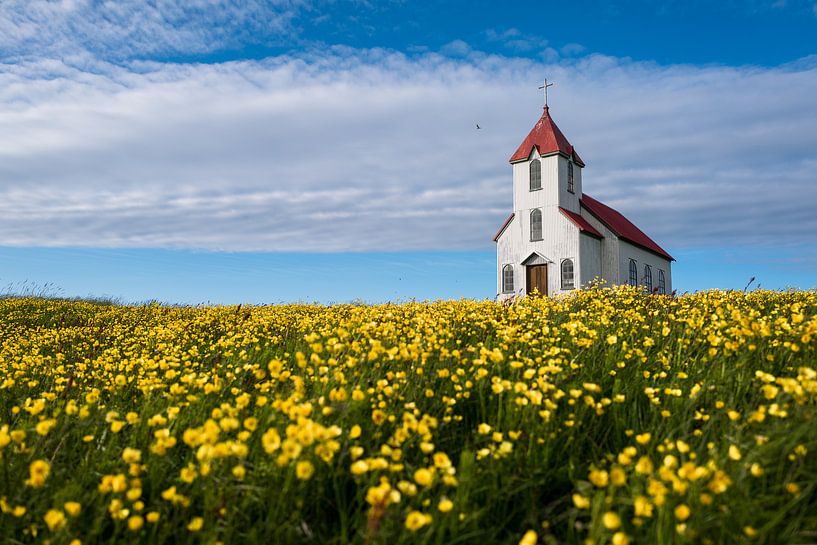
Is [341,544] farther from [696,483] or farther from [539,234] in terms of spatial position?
[539,234]

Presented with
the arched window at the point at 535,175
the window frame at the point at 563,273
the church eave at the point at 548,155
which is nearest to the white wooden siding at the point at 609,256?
the window frame at the point at 563,273

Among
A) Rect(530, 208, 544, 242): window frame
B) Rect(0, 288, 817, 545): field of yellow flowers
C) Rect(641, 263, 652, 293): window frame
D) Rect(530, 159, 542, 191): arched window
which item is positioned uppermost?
Rect(530, 159, 542, 191): arched window

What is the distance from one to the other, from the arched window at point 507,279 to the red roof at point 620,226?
5860mm

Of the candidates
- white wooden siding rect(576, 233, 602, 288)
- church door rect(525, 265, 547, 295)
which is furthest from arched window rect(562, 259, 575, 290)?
church door rect(525, 265, 547, 295)

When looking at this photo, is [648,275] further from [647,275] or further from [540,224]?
[540,224]

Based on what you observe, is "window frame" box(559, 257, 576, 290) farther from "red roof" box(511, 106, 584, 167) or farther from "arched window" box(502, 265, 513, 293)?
"red roof" box(511, 106, 584, 167)

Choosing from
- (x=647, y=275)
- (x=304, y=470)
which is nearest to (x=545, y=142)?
(x=647, y=275)

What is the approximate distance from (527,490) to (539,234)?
90.7 ft

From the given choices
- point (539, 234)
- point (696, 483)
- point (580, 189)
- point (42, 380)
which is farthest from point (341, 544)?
point (580, 189)

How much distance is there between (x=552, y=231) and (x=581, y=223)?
1603 mm

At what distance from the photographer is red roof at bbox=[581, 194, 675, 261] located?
31672mm

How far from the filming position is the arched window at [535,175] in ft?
99.9

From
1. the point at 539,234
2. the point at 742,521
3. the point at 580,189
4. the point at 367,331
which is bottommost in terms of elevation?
the point at 742,521

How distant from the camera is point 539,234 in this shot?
30.2 metres
